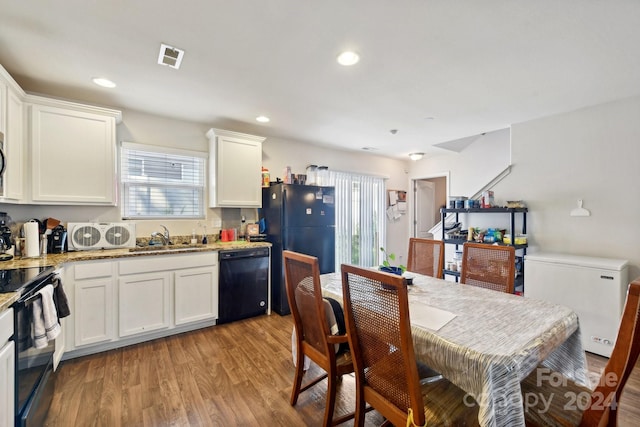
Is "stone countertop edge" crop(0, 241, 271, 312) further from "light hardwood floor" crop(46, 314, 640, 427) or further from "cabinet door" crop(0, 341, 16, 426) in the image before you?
"light hardwood floor" crop(46, 314, 640, 427)

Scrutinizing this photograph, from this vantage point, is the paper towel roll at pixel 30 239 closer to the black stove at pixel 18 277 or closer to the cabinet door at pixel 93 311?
the cabinet door at pixel 93 311

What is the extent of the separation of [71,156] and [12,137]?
1.37ft

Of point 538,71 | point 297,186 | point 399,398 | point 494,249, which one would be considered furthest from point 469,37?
point 297,186

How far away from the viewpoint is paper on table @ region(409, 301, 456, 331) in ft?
4.43

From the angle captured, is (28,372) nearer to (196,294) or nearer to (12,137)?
(196,294)

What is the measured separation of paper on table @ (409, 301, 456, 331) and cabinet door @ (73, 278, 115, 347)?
264 cm

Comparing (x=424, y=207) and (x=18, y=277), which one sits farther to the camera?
(x=424, y=207)

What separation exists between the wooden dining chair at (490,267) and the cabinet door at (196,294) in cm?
250

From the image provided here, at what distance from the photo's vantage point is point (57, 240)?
2.61 metres

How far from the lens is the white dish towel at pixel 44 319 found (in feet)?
5.03

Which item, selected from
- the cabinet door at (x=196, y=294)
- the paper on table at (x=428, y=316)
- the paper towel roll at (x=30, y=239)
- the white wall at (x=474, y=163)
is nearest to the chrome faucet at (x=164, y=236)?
the cabinet door at (x=196, y=294)

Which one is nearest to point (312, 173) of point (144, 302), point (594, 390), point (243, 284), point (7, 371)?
point (243, 284)

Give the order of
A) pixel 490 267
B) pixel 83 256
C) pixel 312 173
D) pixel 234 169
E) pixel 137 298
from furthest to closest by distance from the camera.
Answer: pixel 312 173 < pixel 234 169 < pixel 137 298 < pixel 83 256 < pixel 490 267

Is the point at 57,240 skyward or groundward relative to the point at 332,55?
groundward
